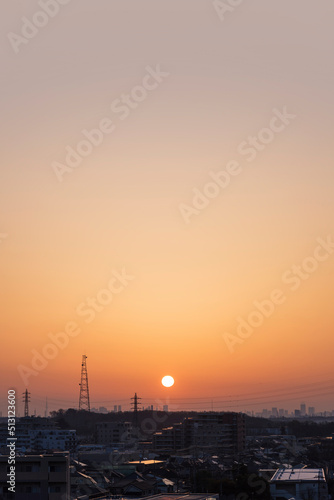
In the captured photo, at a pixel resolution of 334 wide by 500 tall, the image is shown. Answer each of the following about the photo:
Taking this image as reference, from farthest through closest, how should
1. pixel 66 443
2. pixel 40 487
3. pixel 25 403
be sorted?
1. pixel 25 403
2. pixel 66 443
3. pixel 40 487

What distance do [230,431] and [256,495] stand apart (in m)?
29.0

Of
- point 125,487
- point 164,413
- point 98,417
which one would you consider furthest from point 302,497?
point 164,413

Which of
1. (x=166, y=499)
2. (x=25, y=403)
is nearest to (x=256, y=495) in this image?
(x=166, y=499)

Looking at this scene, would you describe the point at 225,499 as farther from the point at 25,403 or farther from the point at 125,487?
the point at 25,403

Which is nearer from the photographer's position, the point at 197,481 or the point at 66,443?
the point at 197,481

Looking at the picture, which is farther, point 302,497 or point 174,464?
point 174,464

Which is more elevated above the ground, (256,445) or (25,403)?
(25,403)

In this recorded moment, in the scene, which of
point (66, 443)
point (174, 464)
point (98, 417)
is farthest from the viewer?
point (98, 417)

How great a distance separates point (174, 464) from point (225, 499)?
12032 mm

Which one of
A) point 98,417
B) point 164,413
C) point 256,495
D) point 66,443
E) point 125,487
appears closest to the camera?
point 256,495

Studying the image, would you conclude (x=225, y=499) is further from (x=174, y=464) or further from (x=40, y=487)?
(x=174, y=464)

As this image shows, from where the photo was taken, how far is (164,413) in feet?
300

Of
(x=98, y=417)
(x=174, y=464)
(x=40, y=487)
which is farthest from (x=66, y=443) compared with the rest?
(x=98, y=417)

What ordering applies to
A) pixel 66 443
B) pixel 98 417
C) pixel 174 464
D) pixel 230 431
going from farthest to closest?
pixel 98 417 → pixel 230 431 → pixel 66 443 → pixel 174 464
